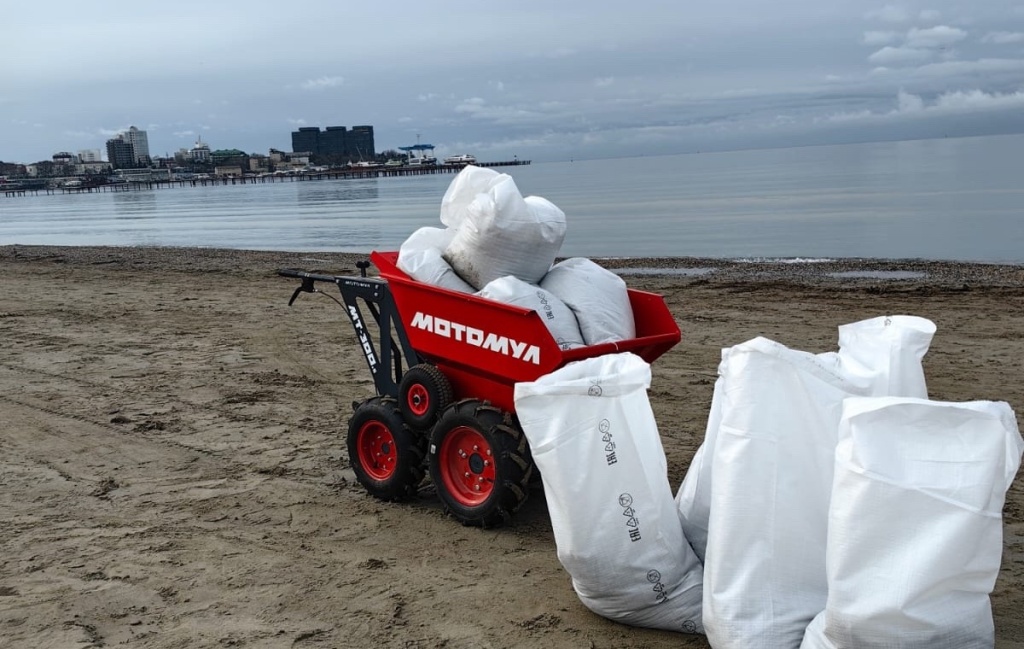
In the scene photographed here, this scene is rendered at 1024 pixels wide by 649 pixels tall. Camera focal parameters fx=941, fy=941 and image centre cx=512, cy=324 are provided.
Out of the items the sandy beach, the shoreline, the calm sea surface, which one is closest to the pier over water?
the calm sea surface

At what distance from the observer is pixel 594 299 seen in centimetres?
471

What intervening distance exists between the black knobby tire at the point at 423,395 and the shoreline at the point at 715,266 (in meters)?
8.93

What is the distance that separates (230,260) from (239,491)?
557 inches

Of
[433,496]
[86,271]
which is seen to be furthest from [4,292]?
[433,496]

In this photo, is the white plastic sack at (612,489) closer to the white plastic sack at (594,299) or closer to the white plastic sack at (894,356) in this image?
the white plastic sack at (894,356)

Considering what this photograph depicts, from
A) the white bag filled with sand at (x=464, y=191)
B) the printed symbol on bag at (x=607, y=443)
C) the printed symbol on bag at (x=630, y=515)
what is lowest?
the printed symbol on bag at (x=630, y=515)

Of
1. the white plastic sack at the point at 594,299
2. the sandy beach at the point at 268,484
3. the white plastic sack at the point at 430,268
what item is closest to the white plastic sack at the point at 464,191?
the white plastic sack at the point at 430,268

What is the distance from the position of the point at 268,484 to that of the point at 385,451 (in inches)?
31.4

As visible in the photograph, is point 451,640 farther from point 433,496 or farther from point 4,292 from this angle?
point 4,292

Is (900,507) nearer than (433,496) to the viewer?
Yes

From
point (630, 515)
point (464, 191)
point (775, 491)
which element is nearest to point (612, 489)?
point (630, 515)

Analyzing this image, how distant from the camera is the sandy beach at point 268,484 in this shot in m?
3.78

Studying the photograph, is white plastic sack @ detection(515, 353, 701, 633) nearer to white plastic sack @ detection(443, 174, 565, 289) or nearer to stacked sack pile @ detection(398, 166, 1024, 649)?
stacked sack pile @ detection(398, 166, 1024, 649)

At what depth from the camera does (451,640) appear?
3598 mm
